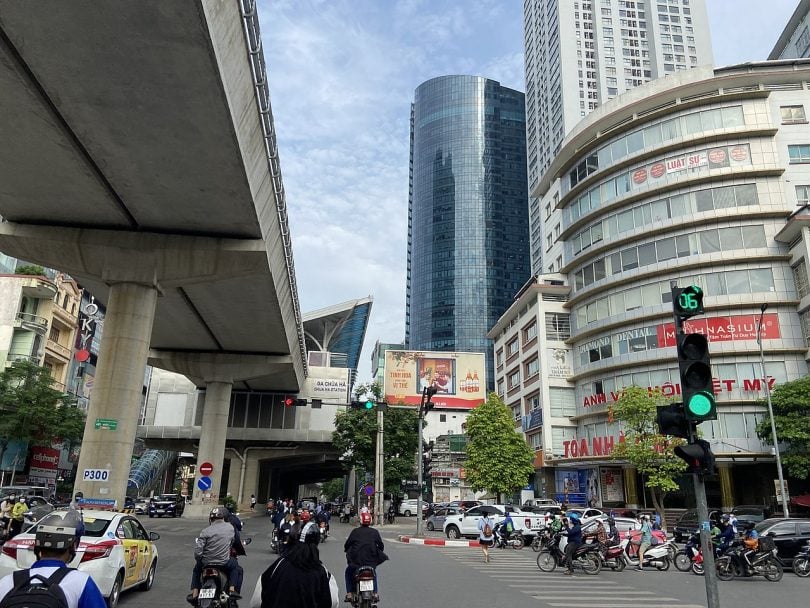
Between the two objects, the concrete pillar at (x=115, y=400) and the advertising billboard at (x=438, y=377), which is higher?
the advertising billboard at (x=438, y=377)

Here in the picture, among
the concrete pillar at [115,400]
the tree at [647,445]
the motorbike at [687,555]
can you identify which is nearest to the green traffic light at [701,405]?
the motorbike at [687,555]

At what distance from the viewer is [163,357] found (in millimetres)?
43750

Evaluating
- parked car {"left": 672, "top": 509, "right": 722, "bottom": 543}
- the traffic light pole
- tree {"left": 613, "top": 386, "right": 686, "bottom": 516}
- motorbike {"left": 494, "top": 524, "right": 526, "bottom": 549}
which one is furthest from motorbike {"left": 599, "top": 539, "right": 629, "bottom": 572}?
tree {"left": 613, "top": 386, "right": 686, "bottom": 516}

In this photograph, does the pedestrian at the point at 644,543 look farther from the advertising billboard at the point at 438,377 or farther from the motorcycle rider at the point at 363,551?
the advertising billboard at the point at 438,377

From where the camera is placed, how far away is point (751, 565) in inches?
636

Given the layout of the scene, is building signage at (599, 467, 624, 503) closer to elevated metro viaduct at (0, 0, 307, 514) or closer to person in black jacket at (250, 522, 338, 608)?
elevated metro viaduct at (0, 0, 307, 514)

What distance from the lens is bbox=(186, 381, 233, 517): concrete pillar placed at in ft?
138

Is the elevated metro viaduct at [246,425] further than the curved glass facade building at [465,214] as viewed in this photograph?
No

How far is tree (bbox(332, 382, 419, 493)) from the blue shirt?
43935 millimetres

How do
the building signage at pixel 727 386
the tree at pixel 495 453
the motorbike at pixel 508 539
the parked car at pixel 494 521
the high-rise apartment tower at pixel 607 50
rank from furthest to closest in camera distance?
the high-rise apartment tower at pixel 607 50 → the tree at pixel 495 453 → the building signage at pixel 727 386 → the parked car at pixel 494 521 → the motorbike at pixel 508 539

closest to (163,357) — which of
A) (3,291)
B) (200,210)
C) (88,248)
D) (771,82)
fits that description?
(3,291)

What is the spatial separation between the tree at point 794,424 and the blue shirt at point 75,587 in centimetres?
3875

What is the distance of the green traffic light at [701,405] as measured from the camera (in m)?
6.34

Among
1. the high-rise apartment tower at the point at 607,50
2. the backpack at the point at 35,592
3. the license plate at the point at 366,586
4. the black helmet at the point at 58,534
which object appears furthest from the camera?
the high-rise apartment tower at the point at 607,50
